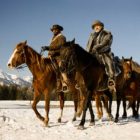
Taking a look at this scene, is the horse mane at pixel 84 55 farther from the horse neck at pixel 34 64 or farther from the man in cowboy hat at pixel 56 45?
the horse neck at pixel 34 64

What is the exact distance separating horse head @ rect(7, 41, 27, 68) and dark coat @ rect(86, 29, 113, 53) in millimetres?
2400

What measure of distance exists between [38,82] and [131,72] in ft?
15.0

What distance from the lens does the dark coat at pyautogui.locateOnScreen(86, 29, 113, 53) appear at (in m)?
13.6

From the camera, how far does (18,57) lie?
Answer: 43.3 feet

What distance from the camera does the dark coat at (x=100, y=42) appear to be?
13617 millimetres

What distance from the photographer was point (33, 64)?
1346cm

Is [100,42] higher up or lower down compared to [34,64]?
higher up

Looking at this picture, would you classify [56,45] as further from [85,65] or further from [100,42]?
[85,65]

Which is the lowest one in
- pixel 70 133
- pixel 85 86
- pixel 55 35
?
pixel 70 133

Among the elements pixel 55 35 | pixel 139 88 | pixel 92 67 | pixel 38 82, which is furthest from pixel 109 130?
pixel 139 88

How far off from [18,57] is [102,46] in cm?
298

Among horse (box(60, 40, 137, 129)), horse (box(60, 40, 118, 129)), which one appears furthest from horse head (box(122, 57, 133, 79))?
horse (box(60, 40, 118, 129))

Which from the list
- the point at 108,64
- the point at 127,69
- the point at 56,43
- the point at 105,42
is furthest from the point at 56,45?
the point at 127,69

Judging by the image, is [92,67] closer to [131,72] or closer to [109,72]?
[109,72]
